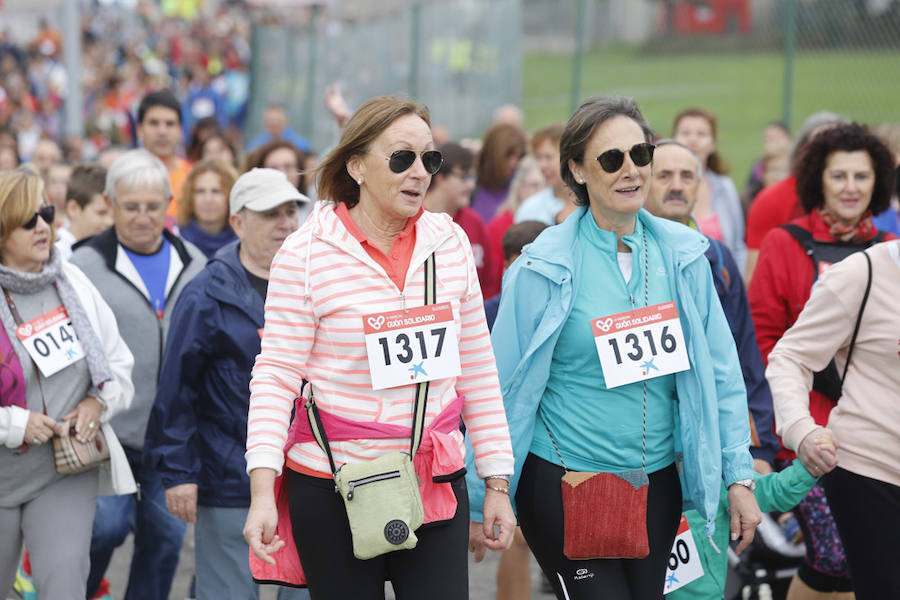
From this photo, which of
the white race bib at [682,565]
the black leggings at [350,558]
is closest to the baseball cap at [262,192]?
the black leggings at [350,558]

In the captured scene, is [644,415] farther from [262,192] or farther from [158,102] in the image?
[158,102]

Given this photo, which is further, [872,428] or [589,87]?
[589,87]

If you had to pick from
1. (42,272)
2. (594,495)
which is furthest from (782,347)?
(42,272)

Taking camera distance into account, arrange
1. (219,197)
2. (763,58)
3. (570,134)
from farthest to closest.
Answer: (763,58), (219,197), (570,134)

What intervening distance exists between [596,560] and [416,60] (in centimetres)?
1233

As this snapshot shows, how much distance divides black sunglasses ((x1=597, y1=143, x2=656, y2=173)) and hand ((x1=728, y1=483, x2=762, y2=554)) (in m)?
1.03

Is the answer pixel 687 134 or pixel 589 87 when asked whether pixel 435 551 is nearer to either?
pixel 687 134

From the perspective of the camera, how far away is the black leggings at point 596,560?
378 cm

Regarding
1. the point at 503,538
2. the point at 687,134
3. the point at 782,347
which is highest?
the point at 687,134

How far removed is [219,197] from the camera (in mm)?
7180

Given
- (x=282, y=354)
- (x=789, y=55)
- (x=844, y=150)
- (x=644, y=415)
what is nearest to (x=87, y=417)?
(x=282, y=354)

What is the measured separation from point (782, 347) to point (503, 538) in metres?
1.34

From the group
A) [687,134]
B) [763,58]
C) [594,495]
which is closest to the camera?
[594,495]

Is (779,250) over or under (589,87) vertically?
under
